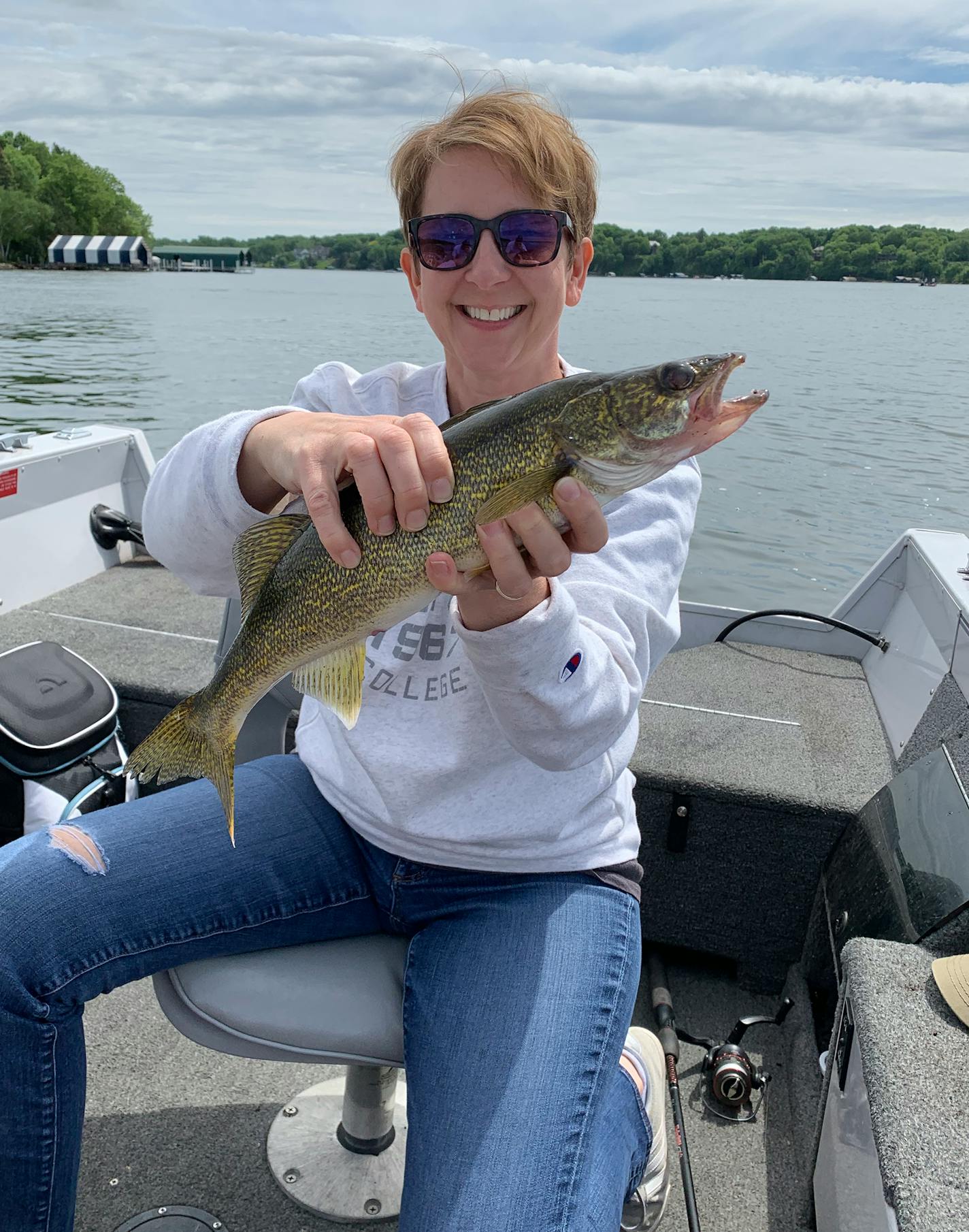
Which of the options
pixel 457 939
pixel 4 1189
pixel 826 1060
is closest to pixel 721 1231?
pixel 826 1060

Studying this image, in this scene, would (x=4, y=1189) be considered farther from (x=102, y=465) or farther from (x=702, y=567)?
(x=702, y=567)

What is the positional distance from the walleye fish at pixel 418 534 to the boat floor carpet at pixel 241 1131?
1.16 meters

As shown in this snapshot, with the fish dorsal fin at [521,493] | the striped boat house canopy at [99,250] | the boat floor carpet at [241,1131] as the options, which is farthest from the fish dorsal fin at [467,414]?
the striped boat house canopy at [99,250]

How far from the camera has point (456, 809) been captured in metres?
2.03

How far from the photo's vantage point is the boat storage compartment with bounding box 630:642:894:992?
10.5 ft

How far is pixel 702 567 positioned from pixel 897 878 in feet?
30.5

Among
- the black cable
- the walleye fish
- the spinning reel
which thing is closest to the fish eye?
the walleye fish

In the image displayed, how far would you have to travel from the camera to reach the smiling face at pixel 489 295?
2188 mm

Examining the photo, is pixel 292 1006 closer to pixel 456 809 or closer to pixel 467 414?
pixel 456 809

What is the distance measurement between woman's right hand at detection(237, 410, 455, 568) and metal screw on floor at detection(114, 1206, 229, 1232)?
71.7 inches

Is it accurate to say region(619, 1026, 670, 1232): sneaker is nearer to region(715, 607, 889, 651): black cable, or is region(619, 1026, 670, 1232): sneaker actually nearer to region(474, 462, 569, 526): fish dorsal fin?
region(474, 462, 569, 526): fish dorsal fin

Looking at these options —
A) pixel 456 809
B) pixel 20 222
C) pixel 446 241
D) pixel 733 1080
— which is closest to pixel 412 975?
pixel 456 809

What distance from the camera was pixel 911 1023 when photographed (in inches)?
76.1

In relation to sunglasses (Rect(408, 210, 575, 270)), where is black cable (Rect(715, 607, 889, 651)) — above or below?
below
